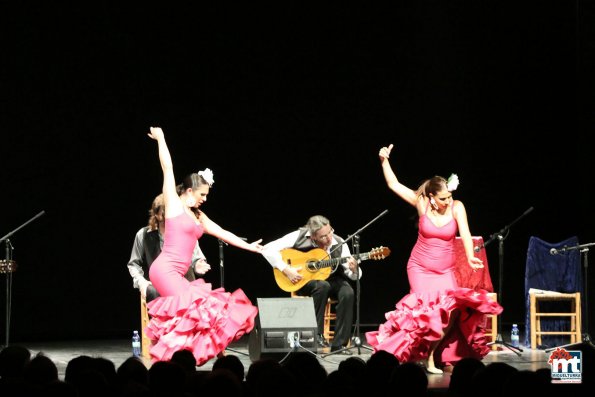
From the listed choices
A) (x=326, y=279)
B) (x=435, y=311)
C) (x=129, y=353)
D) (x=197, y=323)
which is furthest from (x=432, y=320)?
(x=129, y=353)

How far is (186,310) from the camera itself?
6.50 metres

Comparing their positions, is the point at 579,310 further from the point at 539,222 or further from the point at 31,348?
the point at 31,348

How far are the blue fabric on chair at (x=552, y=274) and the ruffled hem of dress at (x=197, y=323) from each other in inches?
132

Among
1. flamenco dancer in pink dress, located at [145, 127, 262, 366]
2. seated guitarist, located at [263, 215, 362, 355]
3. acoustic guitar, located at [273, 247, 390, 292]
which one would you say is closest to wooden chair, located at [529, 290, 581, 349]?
seated guitarist, located at [263, 215, 362, 355]

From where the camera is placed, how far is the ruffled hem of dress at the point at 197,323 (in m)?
6.41

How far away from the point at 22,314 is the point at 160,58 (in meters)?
2.79

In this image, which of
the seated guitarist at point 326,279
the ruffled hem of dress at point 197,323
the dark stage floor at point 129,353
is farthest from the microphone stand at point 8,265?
the seated guitarist at point 326,279

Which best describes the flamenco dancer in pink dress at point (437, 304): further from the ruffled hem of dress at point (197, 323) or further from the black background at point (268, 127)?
the black background at point (268, 127)

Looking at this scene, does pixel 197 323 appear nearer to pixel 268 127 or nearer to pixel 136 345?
pixel 136 345

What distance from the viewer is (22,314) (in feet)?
29.7

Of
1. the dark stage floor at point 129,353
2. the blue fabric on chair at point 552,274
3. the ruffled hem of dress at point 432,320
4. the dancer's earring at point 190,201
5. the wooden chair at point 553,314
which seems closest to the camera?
the ruffled hem of dress at point 432,320

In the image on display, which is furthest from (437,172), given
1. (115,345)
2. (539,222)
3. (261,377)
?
(261,377)

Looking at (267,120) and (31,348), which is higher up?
(267,120)

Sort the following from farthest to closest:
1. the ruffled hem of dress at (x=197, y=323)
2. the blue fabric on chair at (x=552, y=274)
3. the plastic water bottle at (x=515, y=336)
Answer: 1. the blue fabric on chair at (x=552, y=274)
2. the plastic water bottle at (x=515, y=336)
3. the ruffled hem of dress at (x=197, y=323)
